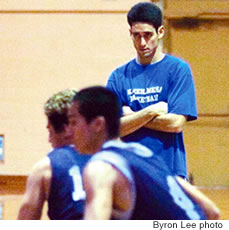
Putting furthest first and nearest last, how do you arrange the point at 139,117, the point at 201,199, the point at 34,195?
the point at 139,117 → the point at 34,195 → the point at 201,199

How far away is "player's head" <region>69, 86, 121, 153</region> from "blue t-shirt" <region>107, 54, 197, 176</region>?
4.21 ft

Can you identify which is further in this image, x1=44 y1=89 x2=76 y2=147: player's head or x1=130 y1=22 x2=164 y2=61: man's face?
x1=130 y1=22 x2=164 y2=61: man's face

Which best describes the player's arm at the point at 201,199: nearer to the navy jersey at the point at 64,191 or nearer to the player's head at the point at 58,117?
the navy jersey at the point at 64,191

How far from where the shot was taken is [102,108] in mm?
2119

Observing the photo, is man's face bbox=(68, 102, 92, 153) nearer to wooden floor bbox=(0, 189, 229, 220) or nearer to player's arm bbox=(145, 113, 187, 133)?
player's arm bbox=(145, 113, 187, 133)

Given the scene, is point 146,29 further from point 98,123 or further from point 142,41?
point 98,123

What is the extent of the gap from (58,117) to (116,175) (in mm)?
862

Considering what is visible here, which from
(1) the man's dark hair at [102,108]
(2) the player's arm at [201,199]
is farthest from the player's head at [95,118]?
(2) the player's arm at [201,199]

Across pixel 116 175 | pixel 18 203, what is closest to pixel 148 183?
pixel 116 175

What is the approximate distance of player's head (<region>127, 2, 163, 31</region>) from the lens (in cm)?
349

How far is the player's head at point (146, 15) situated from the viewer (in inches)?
138

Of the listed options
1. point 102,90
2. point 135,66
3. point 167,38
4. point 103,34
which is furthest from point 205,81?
point 102,90

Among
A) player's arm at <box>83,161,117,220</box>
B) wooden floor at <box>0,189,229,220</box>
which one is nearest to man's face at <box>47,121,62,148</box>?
player's arm at <box>83,161,117,220</box>

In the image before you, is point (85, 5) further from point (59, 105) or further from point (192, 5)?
point (59, 105)
